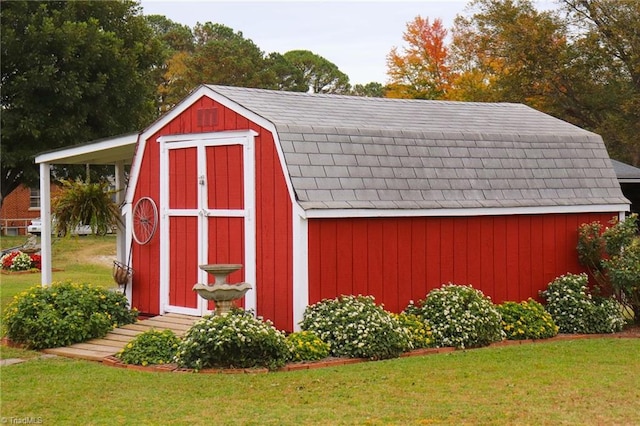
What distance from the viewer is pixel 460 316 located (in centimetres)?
1137

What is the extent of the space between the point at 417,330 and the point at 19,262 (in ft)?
49.6

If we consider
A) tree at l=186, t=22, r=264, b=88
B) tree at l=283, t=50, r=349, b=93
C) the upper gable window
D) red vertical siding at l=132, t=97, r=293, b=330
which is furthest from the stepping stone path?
tree at l=283, t=50, r=349, b=93

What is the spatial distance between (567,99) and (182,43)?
94.5ft

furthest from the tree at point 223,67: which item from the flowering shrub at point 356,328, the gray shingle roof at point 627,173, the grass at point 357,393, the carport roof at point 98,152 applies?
the grass at point 357,393

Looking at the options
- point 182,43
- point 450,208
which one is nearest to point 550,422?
point 450,208

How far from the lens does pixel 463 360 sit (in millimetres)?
10242

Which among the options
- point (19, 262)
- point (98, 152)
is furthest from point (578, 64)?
point (98, 152)

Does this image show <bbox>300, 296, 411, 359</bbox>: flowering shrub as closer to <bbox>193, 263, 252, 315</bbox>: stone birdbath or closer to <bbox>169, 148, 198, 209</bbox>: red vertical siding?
<bbox>193, 263, 252, 315</bbox>: stone birdbath

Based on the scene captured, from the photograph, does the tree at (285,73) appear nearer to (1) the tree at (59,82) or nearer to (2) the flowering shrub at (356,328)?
(1) the tree at (59,82)

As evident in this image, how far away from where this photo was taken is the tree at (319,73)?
180ft

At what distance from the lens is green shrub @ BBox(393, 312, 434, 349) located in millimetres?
10984

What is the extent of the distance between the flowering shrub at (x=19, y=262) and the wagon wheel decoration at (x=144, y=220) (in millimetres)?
11052

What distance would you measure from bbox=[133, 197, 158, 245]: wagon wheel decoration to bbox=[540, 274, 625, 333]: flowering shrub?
562cm

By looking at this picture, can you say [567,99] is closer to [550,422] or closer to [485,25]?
[485,25]
